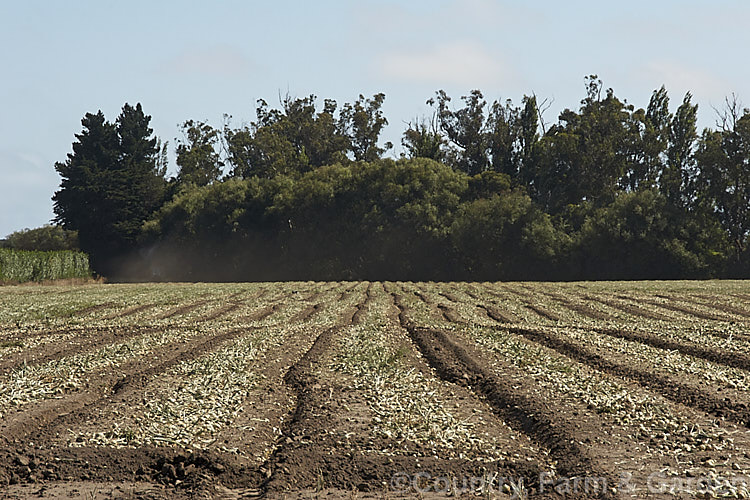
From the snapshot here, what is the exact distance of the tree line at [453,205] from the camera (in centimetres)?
4991

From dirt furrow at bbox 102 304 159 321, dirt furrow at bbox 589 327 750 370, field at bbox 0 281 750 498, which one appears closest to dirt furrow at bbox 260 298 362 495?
field at bbox 0 281 750 498

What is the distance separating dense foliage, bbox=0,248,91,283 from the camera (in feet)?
145

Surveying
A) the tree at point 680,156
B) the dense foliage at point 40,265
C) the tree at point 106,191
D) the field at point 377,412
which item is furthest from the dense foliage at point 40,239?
the field at point 377,412

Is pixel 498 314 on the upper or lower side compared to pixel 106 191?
lower

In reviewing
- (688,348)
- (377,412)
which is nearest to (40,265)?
(688,348)

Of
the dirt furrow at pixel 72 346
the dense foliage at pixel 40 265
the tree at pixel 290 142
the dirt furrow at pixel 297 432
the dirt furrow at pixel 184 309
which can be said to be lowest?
the dirt furrow at pixel 297 432

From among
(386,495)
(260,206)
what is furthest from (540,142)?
(386,495)

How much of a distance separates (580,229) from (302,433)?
157 ft

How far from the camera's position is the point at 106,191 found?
63.5 m

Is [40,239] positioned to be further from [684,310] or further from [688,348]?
[688,348]

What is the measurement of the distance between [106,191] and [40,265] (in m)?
16.8

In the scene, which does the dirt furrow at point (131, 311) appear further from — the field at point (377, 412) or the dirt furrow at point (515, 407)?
the dirt furrow at point (515, 407)

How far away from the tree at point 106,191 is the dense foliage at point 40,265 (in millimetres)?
7811

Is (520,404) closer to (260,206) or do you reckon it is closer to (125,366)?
(125,366)
